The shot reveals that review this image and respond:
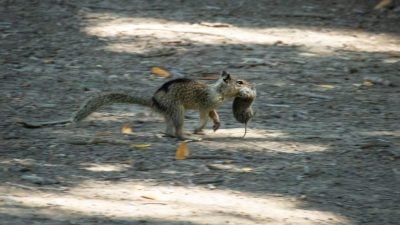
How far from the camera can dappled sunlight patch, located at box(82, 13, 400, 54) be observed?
11.4m

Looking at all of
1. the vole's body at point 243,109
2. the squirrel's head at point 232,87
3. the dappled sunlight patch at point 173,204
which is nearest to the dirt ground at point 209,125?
the dappled sunlight patch at point 173,204

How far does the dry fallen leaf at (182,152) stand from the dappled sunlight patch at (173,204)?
663 millimetres

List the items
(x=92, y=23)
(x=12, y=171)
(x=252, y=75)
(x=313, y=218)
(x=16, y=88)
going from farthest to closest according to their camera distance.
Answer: (x=92, y=23), (x=252, y=75), (x=16, y=88), (x=12, y=171), (x=313, y=218)

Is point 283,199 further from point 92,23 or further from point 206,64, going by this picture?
point 92,23

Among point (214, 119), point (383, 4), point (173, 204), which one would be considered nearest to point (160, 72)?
point (214, 119)

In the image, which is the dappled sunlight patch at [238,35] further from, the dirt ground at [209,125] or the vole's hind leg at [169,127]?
the vole's hind leg at [169,127]

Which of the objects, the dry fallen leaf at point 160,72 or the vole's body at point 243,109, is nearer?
the vole's body at point 243,109

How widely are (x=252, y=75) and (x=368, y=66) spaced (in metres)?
1.26

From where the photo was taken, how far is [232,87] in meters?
7.79

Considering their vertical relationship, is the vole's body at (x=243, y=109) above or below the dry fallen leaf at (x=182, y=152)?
above

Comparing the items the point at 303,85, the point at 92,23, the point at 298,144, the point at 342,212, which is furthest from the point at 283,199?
the point at 92,23

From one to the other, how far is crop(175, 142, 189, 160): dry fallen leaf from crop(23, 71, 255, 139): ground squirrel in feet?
0.56

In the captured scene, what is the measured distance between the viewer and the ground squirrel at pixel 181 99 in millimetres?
7695

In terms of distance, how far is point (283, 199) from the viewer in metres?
6.54
